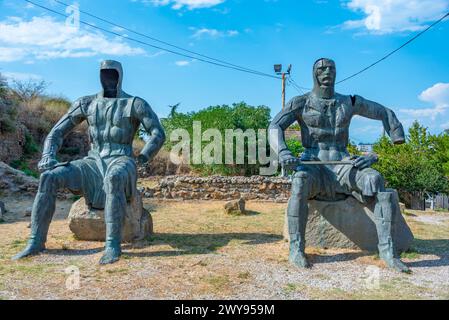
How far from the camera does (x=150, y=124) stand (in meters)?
4.87

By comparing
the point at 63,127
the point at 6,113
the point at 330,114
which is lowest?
the point at 63,127

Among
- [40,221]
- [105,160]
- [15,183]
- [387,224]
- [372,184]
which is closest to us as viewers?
[387,224]

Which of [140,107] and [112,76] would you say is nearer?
[140,107]

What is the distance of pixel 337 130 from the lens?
465 cm

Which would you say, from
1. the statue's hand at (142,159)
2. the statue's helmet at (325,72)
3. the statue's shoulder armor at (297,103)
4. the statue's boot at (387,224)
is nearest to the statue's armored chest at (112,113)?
the statue's hand at (142,159)

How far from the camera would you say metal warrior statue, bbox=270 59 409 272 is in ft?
13.8

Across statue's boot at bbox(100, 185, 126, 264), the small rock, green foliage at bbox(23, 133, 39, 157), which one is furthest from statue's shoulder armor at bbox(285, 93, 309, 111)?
green foliage at bbox(23, 133, 39, 157)

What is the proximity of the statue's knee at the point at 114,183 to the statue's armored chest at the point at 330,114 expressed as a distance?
2275 millimetres

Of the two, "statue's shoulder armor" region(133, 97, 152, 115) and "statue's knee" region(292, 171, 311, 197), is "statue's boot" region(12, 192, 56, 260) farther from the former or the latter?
"statue's knee" region(292, 171, 311, 197)

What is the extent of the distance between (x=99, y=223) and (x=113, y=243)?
84cm

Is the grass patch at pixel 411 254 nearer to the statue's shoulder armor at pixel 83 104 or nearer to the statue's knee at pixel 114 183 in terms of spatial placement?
the statue's knee at pixel 114 183

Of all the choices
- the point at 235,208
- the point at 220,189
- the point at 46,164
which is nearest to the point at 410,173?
the point at 220,189

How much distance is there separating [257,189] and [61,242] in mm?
7852

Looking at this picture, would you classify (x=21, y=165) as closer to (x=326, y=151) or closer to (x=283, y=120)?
(x=283, y=120)
